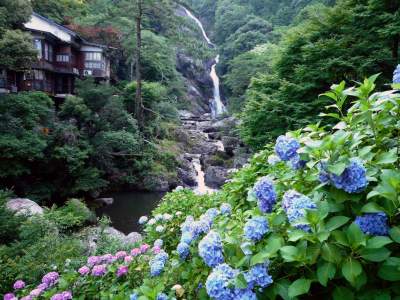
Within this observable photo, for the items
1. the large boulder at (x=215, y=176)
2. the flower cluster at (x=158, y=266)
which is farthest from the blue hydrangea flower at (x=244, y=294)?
the large boulder at (x=215, y=176)

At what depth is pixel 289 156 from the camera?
5.75 ft

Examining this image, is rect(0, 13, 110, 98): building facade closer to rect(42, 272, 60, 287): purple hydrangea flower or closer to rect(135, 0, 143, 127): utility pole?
rect(135, 0, 143, 127): utility pole

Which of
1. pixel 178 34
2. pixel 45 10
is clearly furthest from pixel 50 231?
pixel 45 10

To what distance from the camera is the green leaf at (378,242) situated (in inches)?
50.6

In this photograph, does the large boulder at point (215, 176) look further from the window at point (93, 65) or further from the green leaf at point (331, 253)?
the green leaf at point (331, 253)

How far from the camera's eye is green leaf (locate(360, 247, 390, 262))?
129 centimetres

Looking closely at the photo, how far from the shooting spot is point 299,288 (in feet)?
4.34

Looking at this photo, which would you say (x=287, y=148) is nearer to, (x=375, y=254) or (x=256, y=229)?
(x=256, y=229)

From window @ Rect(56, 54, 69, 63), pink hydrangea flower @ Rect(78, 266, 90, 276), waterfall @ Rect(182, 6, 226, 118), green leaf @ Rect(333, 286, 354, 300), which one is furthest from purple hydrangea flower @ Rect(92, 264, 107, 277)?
waterfall @ Rect(182, 6, 226, 118)

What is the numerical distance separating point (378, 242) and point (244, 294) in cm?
56

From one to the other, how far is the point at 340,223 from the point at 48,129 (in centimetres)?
1551

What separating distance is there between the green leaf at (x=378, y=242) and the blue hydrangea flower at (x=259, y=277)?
409mm

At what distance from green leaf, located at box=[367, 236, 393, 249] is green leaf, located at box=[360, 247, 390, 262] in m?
0.02

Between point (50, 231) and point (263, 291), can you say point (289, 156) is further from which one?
point (50, 231)
